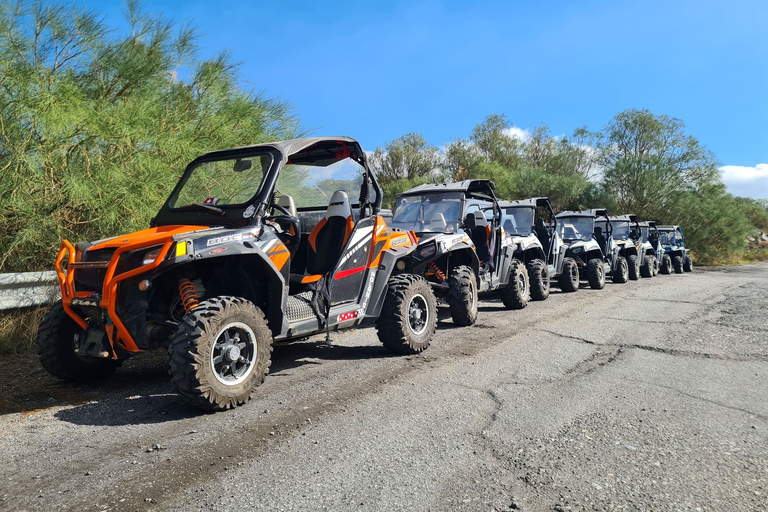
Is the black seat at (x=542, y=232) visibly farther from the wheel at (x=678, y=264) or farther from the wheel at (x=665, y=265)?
the wheel at (x=678, y=264)

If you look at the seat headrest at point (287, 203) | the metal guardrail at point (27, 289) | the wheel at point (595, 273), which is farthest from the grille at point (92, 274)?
the wheel at point (595, 273)

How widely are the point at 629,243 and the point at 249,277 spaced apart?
49.1ft

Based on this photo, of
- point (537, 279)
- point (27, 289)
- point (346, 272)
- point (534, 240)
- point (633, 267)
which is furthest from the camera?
point (633, 267)

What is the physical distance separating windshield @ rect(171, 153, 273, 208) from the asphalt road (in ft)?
5.55

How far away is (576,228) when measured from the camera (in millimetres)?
14750

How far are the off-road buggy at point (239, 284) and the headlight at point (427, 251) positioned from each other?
1060mm

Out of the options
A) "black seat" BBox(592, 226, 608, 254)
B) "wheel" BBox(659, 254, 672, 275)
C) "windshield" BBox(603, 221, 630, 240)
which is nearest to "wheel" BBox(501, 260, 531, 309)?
"black seat" BBox(592, 226, 608, 254)

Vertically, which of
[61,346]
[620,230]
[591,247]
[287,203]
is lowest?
[61,346]

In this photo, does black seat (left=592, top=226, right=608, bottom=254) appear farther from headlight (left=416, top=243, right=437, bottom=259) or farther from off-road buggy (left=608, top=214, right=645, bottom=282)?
headlight (left=416, top=243, right=437, bottom=259)

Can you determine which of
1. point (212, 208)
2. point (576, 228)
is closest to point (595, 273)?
point (576, 228)

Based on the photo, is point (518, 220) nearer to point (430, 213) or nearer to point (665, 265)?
point (430, 213)

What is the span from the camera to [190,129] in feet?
28.0

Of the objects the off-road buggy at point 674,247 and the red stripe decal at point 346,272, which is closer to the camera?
the red stripe decal at point 346,272

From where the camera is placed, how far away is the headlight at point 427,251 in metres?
7.34
